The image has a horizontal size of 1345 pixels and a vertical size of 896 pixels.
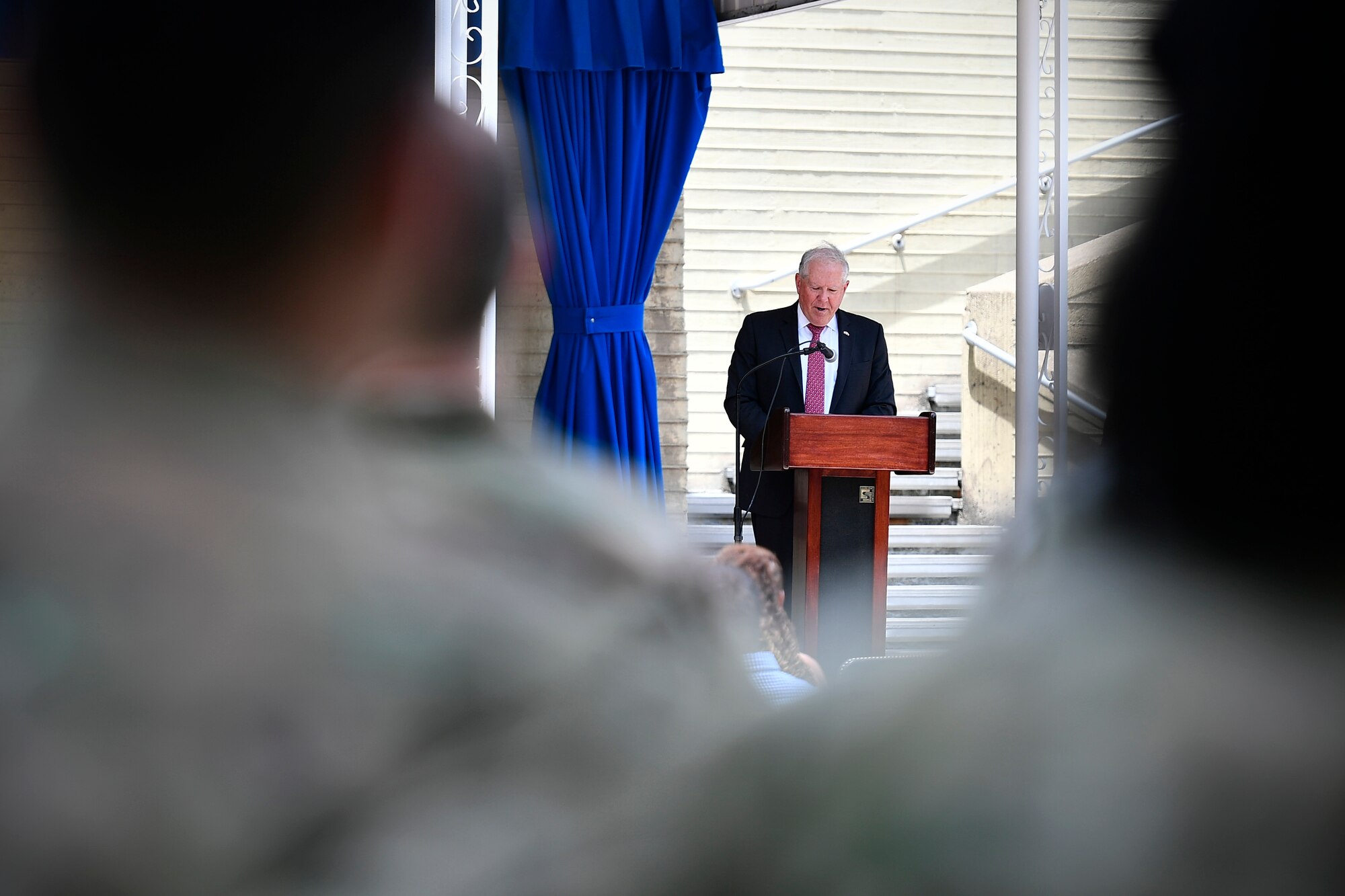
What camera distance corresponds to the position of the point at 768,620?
450 millimetres

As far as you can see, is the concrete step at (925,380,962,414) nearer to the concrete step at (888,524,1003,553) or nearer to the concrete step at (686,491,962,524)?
the concrete step at (686,491,962,524)

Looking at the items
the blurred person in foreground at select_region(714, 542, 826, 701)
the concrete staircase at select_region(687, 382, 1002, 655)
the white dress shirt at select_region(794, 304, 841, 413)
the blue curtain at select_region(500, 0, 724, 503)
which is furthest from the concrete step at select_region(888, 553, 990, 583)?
the blurred person in foreground at select_region(714, 542, 826, 701)

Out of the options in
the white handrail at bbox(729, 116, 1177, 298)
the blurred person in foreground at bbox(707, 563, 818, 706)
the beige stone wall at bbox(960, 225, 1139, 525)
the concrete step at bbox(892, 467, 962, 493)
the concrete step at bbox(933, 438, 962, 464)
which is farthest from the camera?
the white handrail at bbox(729, 116, 1177, 298)

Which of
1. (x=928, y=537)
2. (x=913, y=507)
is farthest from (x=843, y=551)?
(x=913, y=507)

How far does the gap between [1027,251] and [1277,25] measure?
441 cm

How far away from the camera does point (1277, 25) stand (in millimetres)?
282

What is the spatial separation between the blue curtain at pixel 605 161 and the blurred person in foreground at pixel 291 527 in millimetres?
3960

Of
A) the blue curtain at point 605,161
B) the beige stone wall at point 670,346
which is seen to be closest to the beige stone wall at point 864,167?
the beige stone wall at point 670,346

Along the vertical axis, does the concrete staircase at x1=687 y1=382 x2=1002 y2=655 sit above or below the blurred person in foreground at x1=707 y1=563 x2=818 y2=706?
below

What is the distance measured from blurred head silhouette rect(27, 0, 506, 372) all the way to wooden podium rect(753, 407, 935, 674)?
116 inches

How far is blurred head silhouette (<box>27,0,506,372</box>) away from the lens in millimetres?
383

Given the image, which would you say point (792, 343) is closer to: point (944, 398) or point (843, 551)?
point (843, 551)

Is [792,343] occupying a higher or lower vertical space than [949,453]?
higher

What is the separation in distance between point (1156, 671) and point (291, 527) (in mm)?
256
